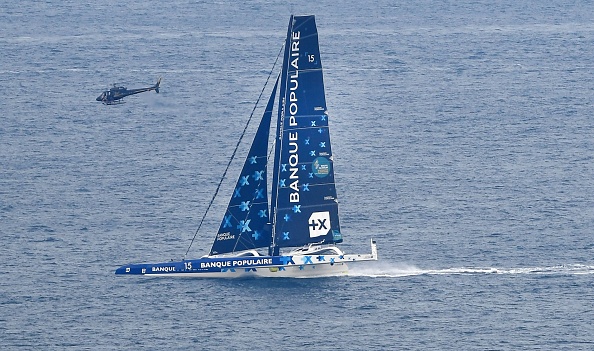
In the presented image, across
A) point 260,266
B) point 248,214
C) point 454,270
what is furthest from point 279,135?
point 454,270

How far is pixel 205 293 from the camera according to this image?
17712 cm

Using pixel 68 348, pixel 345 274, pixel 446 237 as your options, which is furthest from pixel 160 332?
pixel 446 237

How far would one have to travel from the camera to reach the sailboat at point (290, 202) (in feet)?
567

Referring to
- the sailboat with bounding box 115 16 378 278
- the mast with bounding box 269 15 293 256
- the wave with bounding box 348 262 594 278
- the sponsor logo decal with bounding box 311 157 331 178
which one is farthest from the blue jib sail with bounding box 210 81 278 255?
the wave with bounding box 348 262 594 278

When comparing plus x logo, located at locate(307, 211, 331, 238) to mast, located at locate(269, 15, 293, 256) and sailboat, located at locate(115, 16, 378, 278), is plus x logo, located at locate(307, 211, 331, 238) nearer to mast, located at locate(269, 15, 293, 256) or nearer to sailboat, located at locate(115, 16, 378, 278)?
sailboat, located at locate(115, 16, 378, 278)

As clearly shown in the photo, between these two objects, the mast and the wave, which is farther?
the wave

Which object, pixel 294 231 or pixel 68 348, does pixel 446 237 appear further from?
pixel 68 348

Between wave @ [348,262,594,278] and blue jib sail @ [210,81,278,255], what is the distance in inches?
429

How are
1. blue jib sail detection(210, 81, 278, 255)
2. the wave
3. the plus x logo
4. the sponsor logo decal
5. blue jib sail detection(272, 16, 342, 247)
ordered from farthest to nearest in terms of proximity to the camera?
the wave < blue jib sail detection(210, 81, 278, 255) < the plus x logo < the sponsor logo decal < blue jib sail detection(272, 16, 342, 247)

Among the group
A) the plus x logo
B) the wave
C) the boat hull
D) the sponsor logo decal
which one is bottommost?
→ the wave

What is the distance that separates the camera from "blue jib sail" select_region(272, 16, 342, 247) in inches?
6781

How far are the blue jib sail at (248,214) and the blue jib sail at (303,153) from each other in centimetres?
174

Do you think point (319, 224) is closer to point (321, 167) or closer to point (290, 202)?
point (290, 202)

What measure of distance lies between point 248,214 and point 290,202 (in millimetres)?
4867
